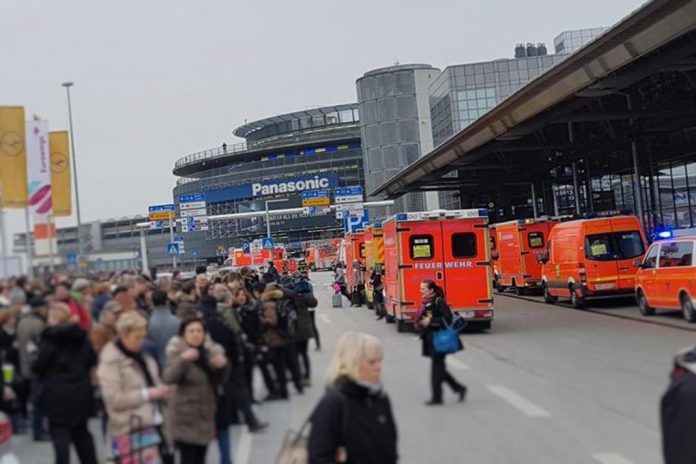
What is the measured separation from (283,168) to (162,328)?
108727 mm

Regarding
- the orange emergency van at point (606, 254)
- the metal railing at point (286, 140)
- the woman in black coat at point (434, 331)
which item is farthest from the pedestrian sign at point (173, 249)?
the metal railing at point (286, 140)

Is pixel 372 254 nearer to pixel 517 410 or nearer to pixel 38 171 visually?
pixel 517 410

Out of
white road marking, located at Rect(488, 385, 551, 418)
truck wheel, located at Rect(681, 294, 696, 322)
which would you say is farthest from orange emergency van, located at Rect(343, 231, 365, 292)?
white road marking, located at Rect(488, 385, 551, 418)

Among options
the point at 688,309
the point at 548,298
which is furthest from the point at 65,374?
the point at 548,298

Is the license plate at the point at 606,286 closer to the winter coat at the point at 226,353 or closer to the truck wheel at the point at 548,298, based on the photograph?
the truck wheel at the point at 548,298

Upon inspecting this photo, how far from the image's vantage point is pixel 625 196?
49750mm

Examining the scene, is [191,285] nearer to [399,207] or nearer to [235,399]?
[235,399]

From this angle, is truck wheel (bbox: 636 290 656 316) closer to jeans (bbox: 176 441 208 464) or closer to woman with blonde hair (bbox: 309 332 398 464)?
jeans (bbox: 176 441 208 464)

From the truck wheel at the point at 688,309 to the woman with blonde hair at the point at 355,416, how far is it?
16.1 metres

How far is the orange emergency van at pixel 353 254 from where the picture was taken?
3200 centimetres

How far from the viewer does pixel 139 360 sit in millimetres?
6453

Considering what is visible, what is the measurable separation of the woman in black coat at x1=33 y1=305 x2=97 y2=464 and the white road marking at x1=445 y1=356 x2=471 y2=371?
182 inches

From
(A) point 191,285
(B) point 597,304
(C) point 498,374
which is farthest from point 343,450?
(B) point 597,304

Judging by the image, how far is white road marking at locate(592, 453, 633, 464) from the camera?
753 cm
